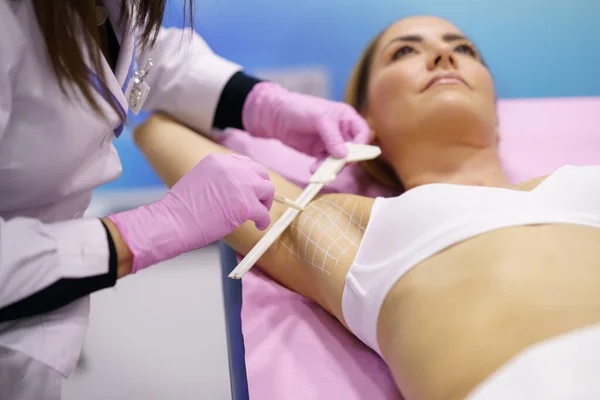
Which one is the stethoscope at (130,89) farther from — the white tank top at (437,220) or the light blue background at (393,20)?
the light blue background at (393,20)

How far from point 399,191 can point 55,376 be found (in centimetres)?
79

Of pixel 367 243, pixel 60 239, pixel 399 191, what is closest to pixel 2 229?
pixel 60 239

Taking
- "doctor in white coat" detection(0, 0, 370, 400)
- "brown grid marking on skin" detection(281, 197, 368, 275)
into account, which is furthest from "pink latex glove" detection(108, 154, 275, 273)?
"brown grid marking on skin" detection(281, 197, 368, 275)

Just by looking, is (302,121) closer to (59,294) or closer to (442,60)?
(442,60)

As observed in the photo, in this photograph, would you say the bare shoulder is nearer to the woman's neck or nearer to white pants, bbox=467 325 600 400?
the woman's neck

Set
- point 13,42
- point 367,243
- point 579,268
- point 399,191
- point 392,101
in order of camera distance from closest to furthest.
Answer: point 13,42 → point 579,268 → point 367,243 → point 392,101 → point 399,191

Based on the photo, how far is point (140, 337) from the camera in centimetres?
132

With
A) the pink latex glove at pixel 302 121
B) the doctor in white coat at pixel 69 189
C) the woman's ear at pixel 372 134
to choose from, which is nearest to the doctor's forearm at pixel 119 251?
the doctor in white coat at pixel 69 189

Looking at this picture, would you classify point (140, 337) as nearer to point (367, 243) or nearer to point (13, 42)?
point (367, 243)

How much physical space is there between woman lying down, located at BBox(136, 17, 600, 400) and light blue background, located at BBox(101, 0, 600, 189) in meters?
0.45

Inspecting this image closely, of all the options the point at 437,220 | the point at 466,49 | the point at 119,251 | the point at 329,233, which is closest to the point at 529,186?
the point at 437,220

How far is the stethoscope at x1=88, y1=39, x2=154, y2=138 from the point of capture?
709 millimetres

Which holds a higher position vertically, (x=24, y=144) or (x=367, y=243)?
(x=24, y=144)

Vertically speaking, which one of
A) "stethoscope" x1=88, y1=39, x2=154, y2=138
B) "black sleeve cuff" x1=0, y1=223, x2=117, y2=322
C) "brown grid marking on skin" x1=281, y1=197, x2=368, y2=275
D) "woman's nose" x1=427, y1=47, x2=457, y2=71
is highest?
"woman's nose" x1=427, y1=47, x2=457, y2=71
